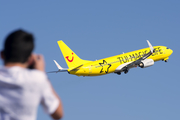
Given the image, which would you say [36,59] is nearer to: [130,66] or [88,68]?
[88,68]

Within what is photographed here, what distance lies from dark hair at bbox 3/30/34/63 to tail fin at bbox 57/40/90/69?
3590 inches

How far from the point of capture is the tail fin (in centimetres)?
9900

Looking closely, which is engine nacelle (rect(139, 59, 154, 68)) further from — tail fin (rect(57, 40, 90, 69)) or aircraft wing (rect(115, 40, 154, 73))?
tail fin (rect(57, 40, 90, 69))

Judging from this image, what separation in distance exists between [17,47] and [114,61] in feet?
299

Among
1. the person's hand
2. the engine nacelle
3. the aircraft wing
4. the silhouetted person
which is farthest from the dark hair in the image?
the engine nacelle

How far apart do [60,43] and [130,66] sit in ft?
77.4

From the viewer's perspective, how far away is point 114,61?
96.1 m

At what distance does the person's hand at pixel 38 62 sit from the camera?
5.49 m

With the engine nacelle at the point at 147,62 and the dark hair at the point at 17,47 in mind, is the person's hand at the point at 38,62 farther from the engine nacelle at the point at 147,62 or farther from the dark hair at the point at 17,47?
the engine nacelle at the point at 147,62

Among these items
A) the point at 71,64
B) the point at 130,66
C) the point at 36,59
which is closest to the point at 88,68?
the point at 71,64

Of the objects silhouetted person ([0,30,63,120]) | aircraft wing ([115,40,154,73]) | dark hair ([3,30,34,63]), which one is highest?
aircraft wing ([115,40,154,73])

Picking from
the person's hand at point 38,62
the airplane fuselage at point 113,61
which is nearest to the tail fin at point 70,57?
the airplane fuselage at point 113,61

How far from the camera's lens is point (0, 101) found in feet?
16.9

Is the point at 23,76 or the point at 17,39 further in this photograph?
the point at 17,39
